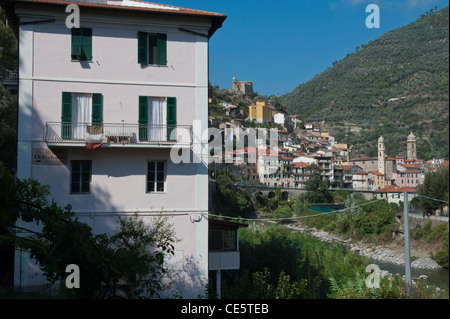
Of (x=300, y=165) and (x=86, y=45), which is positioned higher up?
(x=86, y=45)

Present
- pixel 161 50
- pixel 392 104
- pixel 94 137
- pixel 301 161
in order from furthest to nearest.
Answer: pixel 392 104 < pixel 301 161 < pixel 161 50 < pixel 94 137

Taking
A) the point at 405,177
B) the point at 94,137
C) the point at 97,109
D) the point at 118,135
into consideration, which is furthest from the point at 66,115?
the point at 405,177

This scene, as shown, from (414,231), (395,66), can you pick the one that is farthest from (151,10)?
(395,66)

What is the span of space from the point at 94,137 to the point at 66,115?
108cm

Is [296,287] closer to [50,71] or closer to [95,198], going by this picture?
[95,198]

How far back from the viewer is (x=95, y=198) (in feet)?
42.4

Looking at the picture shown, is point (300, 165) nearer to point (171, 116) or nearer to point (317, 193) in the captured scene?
point (317, 193)

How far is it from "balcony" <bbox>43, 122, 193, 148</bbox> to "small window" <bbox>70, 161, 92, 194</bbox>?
0.73m

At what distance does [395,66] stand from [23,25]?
20352 centimetres

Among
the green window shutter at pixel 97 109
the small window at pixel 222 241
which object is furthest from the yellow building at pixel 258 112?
the green window shutter at pixel 97 109

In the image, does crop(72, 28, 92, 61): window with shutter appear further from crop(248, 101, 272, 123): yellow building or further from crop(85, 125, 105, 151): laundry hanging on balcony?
crop(248, 101, 272, 123): yellow building

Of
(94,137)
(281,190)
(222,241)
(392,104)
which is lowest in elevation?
(222,241)

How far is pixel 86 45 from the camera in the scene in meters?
13.2

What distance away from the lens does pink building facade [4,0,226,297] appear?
12766 mm
